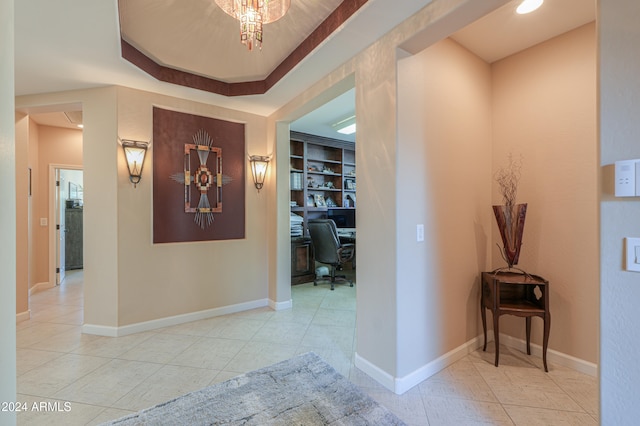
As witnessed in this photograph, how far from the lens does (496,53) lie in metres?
2.54

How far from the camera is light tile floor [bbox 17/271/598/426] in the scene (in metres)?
1.75

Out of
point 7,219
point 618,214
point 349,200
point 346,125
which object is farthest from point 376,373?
point 349,200

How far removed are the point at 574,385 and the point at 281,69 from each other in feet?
11.8

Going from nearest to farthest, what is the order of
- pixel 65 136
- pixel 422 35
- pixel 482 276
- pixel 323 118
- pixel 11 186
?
pixel 11 186 → pixel 422 35 → pixel 482 276 → pixel 323 118 → pixel 65 136

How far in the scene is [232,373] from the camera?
85.8 inches

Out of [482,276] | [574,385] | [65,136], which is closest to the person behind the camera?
[574,385]

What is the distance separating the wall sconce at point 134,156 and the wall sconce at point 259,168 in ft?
4.05

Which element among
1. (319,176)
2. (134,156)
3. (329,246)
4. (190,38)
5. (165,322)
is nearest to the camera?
(190,38)

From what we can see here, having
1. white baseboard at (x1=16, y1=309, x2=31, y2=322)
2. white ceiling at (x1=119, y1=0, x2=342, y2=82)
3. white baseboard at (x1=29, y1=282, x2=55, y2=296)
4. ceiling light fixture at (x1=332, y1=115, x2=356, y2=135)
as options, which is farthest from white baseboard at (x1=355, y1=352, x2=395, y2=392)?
white baseboard at (x1=29, y1=282, x2=55, y2=296)

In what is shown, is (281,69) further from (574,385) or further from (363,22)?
(574,385)

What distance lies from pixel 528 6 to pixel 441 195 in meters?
1.44

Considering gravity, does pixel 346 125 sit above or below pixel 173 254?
above

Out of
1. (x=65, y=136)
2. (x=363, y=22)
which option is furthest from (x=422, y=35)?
(x=65, y=136)

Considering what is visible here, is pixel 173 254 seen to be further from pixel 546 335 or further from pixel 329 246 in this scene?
pixel 546 335
